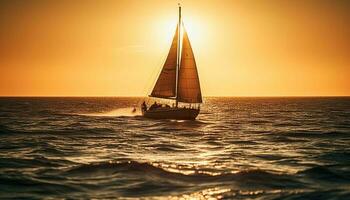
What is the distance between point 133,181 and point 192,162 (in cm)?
612

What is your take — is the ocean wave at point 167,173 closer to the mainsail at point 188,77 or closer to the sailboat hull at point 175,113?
→ the mainsail at point 188,77

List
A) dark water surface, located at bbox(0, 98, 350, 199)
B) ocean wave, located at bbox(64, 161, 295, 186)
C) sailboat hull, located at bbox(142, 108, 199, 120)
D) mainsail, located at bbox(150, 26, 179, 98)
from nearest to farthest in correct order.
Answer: dark water surface, located at bbox(0, 98, 350, 199) < ocean wave, located at bbox(64, 161, 295, 186) < sailboat hull, located at bbox(142, 108, 199, 120) < mainsail, located at bbox(150, 26, 179, 98)

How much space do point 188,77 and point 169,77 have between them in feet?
11.0

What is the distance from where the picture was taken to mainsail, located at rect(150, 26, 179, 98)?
217 ft

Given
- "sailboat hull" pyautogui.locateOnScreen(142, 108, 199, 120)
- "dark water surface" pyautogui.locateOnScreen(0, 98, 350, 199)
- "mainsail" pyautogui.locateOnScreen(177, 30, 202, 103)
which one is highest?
"mainsail" pyautogui.locateOnScreen(177, 30, 202, 103)

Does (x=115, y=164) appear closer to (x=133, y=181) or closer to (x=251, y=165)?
(x=133, y=181)

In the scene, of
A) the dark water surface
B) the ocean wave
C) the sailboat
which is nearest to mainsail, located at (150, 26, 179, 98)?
the sailboat

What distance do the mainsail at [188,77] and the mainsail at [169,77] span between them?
1.67 m

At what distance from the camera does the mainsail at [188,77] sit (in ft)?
210

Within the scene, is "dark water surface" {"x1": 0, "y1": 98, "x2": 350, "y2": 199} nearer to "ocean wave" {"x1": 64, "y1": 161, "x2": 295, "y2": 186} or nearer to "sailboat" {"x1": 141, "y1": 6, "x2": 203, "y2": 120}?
"ocean wave" {"x1": 64, "y1": 161, "x2": 295, "y2": 186}

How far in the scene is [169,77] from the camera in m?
66.2

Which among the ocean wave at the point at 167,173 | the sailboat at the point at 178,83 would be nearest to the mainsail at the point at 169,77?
the sailboat at the point at 178,83

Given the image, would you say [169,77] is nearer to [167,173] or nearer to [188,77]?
[188,77]

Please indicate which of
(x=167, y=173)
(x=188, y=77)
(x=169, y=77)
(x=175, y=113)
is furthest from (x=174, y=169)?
(x=169, y=77)
